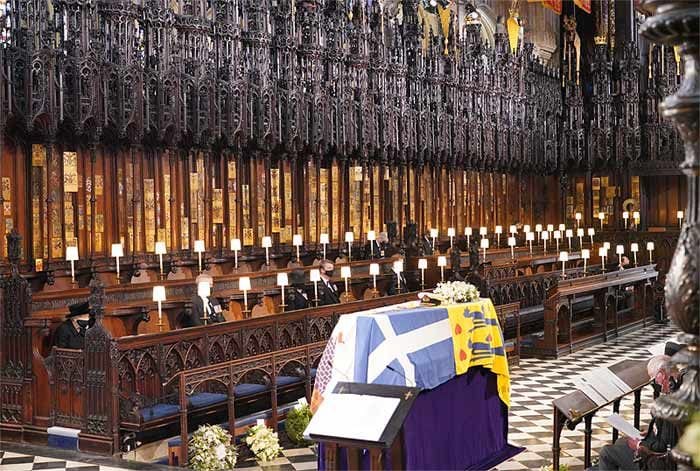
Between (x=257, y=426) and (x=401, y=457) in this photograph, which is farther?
(x=257, y=426)

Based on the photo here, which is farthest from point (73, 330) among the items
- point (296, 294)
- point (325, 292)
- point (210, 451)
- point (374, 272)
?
point (374, 272)

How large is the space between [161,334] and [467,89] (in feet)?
49.6

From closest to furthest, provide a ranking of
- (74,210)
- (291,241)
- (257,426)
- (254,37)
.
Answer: (257,426) < (74,210) < (254,37) < (291,241)

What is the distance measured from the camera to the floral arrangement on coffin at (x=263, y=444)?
812 cm

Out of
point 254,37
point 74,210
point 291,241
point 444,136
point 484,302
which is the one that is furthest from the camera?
point 444,136

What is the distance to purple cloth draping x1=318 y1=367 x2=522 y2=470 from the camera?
639cm

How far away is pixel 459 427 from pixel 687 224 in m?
4.34

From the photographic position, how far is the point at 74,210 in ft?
43.0

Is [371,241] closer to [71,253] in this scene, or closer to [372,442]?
[71,253]

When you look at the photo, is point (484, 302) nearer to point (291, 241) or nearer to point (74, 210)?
point (74, 210)

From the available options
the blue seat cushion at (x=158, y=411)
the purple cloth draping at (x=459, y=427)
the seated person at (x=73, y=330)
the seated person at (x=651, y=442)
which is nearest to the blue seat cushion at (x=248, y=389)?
the blue seat cushion at (x=158, y=411)

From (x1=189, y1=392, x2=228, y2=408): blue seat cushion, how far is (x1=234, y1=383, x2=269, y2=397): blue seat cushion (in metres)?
0.17

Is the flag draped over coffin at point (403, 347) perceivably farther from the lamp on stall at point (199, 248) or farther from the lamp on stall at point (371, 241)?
the lamp on stall at point (371, 241)

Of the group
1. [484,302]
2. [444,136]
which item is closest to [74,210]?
[484,302]
